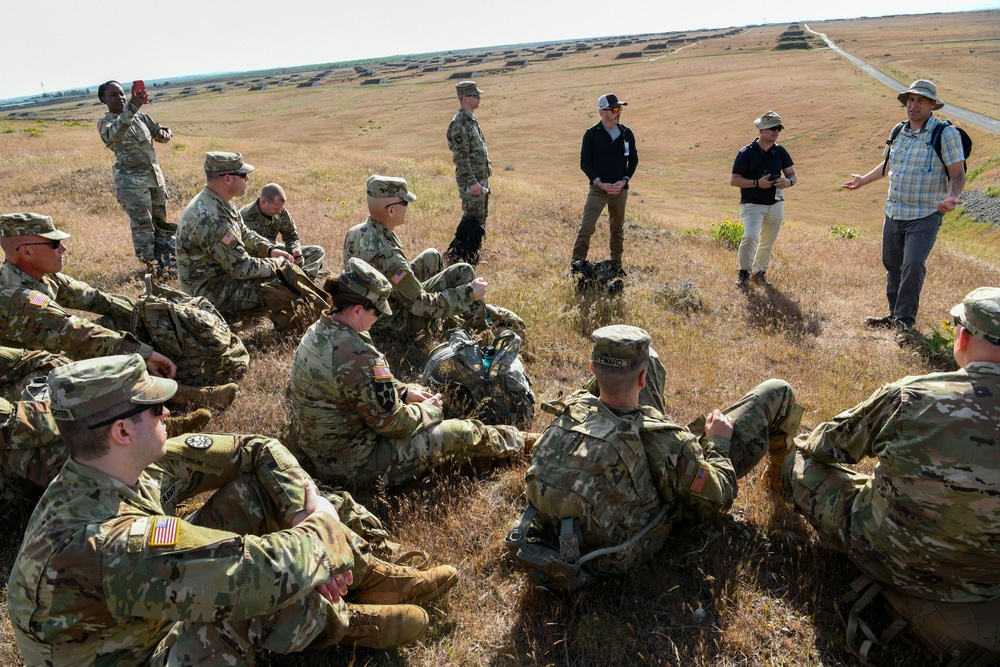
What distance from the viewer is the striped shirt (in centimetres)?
657

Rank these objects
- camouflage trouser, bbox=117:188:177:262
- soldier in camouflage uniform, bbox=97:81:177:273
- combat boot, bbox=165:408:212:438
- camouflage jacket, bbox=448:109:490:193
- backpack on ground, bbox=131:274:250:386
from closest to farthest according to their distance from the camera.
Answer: combat boot, bbox=165:408:212:438, backpack on ground, bbox=131:274:250:386, soldier in camouflage uniform, bbox=97:81:177:273, camouflage trouser, bbox=117:188:177:262, camouflage jacket, bbox=448:109:490:193

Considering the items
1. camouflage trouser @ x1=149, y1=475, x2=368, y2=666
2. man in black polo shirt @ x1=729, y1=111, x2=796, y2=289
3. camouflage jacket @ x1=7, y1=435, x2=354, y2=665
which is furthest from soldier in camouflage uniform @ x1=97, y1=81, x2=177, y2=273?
man in black polo shirt @ x1=729, y1=111, x2=796, y2=289

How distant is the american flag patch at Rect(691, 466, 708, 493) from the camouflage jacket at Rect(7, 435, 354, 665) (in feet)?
6.15

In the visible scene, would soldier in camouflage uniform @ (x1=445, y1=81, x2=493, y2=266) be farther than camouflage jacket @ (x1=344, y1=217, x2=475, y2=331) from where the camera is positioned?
Yes

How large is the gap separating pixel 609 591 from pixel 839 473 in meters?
1.48

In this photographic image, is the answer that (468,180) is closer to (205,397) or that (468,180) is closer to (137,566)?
(205,397)

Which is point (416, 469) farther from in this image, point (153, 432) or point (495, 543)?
point (153, 432)

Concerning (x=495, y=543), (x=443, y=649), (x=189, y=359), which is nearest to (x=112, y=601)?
(x=443, y=649)

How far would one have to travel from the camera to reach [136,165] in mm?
9297

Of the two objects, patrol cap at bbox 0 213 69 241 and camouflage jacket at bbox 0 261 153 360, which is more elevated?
patrol cap at bbox 0 213 69 241

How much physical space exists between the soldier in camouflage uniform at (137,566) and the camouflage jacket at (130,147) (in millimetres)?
8303

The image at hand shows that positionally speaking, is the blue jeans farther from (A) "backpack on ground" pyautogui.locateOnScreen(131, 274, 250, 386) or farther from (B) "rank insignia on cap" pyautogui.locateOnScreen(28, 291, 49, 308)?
(B) "rank insignia on cap" pyautogui.locateOnScreen(28, 291, 49, 308)

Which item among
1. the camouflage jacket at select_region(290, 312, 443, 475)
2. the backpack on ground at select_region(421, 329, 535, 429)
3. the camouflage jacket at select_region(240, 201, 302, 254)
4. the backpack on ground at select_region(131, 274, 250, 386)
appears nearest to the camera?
the camouflage jacket at select_region(290, 312, 443, 475)

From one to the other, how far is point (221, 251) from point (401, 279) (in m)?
2.06
